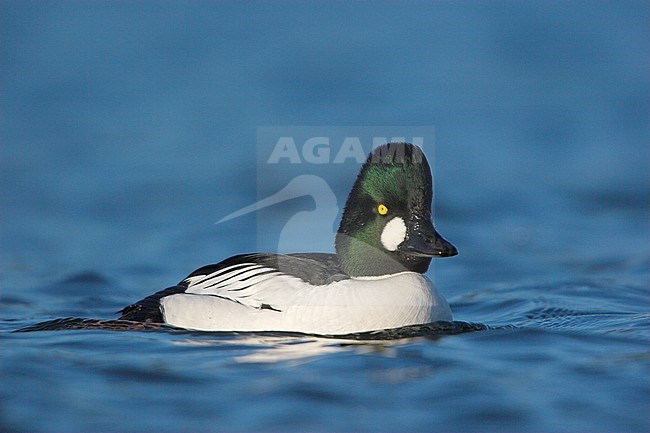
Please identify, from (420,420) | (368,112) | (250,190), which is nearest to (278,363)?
(420,420)

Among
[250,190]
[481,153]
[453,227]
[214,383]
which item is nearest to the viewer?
[214,383]

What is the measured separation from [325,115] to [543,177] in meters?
3.74

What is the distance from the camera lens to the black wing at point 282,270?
881cm

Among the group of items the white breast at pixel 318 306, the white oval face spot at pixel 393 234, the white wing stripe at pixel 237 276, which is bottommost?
the white breast at pixel 318 306

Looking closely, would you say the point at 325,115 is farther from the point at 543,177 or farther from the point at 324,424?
the point at 324,424

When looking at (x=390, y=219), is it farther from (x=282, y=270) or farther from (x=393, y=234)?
(x=282, y=270)

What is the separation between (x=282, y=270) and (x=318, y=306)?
1.72 feet

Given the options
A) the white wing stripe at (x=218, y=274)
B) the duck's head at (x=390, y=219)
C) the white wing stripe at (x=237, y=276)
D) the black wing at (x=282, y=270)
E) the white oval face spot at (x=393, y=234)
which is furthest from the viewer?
the white wing stripe at (x=218, y=274)

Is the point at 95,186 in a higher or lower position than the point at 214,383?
higher

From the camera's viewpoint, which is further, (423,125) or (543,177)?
(423,125)

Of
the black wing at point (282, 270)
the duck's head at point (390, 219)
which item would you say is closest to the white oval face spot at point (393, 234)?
the duck's head at point (390, 219)

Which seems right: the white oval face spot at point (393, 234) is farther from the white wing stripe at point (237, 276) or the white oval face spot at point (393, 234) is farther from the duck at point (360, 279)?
the white wing stripe at point (237, 276)

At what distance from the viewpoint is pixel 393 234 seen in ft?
28.5

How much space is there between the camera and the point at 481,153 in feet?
54.5
